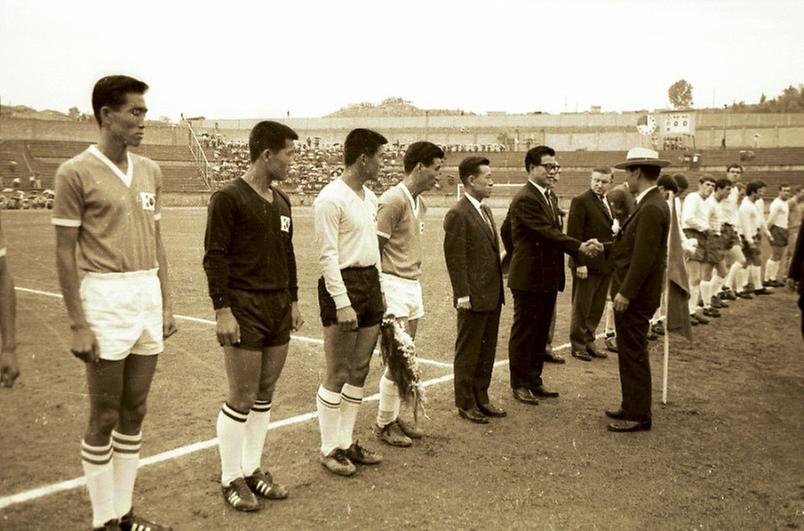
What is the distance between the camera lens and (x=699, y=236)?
1181cm

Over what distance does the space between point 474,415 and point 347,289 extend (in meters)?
1.95

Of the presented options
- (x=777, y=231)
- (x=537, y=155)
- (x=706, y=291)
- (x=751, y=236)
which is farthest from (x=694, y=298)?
(x=537, y=155)

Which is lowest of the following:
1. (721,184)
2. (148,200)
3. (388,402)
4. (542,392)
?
(542,392)

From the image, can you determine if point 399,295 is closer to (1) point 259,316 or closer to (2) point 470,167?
(2) point 470,167

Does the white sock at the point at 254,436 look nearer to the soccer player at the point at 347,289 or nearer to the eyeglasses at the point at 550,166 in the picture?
the soccer player at the point at 347,289

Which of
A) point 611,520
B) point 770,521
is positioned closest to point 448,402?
point 611,520

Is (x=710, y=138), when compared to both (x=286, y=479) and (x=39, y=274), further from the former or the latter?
(x=286, y=479)

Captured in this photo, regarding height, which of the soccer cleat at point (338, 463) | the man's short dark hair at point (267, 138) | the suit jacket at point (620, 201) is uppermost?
the man's short dark hair at point (267, 138)

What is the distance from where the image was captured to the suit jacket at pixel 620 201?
9539 mm

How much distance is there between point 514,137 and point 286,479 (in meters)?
70.3

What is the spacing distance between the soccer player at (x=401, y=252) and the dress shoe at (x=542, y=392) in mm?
1701

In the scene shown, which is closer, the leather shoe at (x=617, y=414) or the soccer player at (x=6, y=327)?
the soccer player at (x=6, y=327)

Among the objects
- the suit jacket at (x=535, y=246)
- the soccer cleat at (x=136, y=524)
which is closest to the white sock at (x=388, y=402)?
the suit jacket at (x=535, y=246)

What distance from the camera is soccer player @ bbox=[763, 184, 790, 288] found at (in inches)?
571
